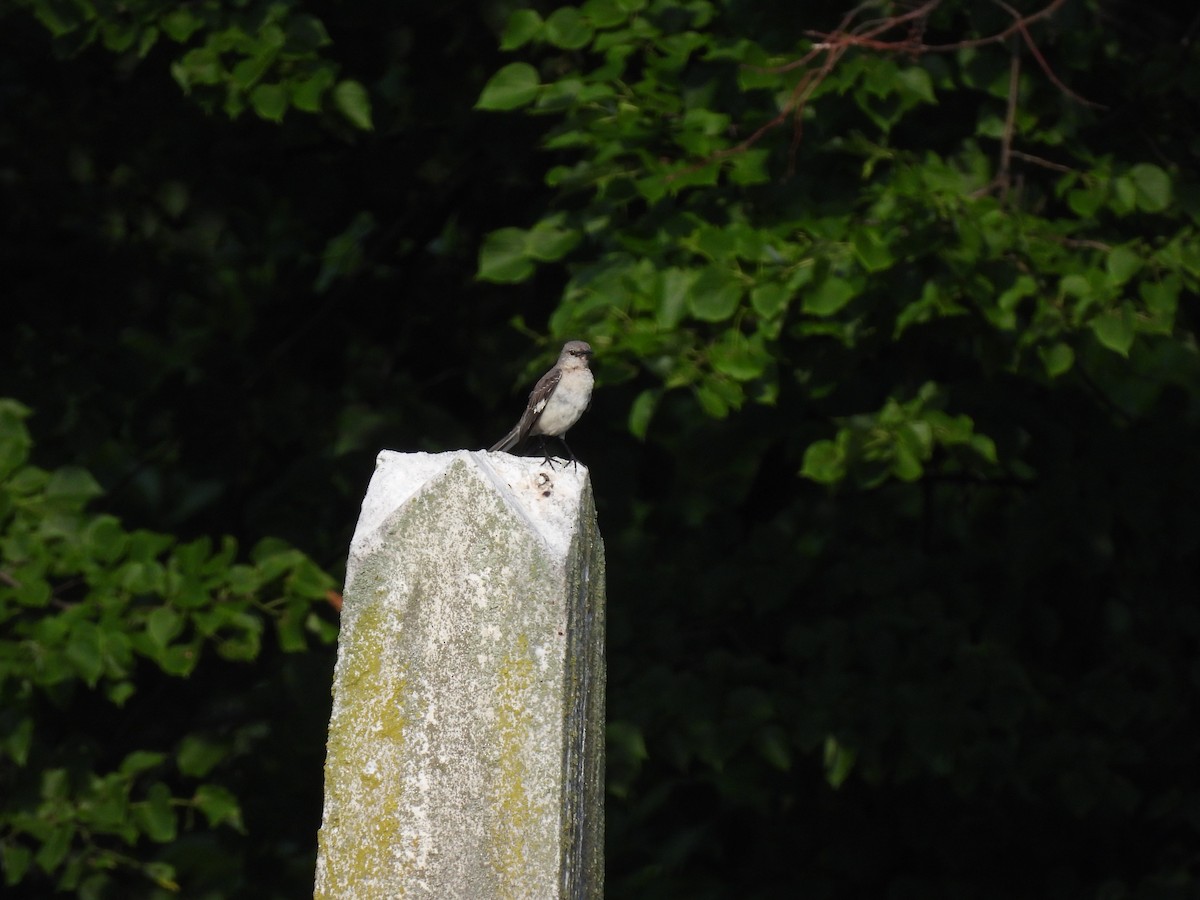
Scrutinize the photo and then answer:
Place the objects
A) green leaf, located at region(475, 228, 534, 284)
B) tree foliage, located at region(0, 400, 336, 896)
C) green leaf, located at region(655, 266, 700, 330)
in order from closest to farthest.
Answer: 1. green leaf, located at region(655, 266, 700, 330)
2. green leaf, located at region(475, 228, 534, 284)
3. tree foliage, located at region(0, 400, 336, 896)

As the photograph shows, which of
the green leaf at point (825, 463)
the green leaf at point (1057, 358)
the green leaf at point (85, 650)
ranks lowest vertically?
the green leaf at point (85, 650)

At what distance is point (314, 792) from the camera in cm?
574

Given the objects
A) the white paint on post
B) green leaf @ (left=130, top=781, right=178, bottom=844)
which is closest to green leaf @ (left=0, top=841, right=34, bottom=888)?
green leaf @ (left=130, top=781, right=178, bottom=844)

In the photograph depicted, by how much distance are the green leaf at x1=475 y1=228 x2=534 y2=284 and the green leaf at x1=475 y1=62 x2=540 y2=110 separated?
0.35 meters

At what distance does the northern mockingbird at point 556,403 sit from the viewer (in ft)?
13.3

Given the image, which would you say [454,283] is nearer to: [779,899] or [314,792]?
[314,792]

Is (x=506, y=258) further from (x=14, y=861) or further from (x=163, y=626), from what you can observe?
(x=14, y=861)

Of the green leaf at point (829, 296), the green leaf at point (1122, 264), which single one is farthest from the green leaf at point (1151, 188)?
the green leaf at point (829, 296)

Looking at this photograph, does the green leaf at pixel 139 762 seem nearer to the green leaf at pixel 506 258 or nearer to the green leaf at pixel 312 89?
the green leaf at pixel 506 258

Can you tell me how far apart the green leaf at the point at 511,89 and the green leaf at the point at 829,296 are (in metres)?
0.97

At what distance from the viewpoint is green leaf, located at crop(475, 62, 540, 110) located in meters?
4.54

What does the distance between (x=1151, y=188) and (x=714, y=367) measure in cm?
131

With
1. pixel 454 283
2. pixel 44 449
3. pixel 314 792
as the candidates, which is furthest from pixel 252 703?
pixel 454 283

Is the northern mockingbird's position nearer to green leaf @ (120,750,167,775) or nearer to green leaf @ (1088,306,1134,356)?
green leaf @ (1088,306,1134,356)
